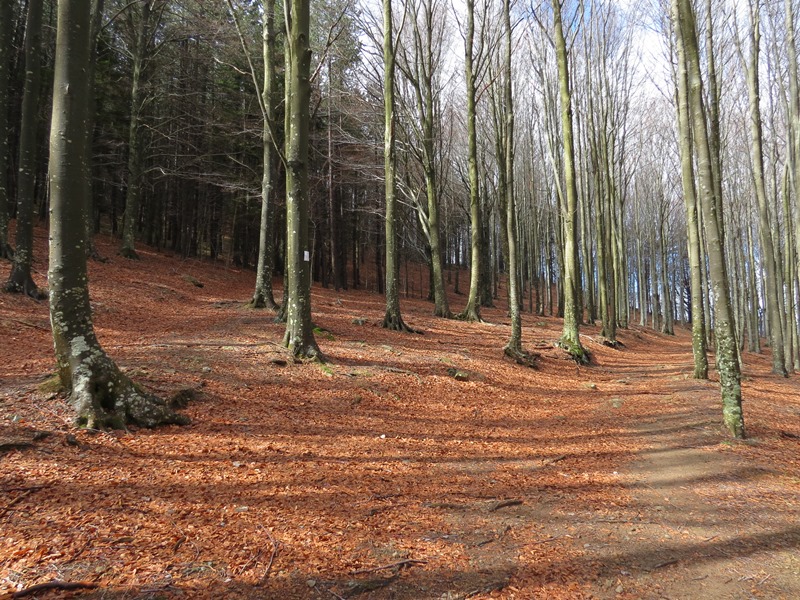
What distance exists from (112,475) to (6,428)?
1161 mm

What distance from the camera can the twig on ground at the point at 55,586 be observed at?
212 cm

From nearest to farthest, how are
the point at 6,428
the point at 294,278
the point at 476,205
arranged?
1. the point at 6,428
2. the point at 294,278
3. the point at 476,205

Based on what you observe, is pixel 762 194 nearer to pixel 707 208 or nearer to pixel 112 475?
pixel 707 208

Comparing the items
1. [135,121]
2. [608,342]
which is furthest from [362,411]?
[135,121]

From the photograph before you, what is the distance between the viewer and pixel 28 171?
9508mm

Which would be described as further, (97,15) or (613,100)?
(613,100)

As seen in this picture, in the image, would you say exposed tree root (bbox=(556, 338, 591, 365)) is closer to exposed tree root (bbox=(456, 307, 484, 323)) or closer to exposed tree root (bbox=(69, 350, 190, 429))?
exposed tree root (bbox=(456, 307, 484, 323))

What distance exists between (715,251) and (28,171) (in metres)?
12.7

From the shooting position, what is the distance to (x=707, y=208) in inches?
229

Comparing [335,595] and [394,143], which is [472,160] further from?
[335,595]

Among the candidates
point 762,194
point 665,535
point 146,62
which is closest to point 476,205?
point 762,194

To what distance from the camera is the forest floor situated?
8.43 ft

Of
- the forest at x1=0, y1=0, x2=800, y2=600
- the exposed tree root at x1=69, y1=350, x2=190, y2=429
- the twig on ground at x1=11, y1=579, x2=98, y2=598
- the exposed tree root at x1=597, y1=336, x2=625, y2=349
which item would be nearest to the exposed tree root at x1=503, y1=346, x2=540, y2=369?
the forest at x1=0, y1=0, x2=800, y2=600

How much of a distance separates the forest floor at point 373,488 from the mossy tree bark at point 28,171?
104 cm
